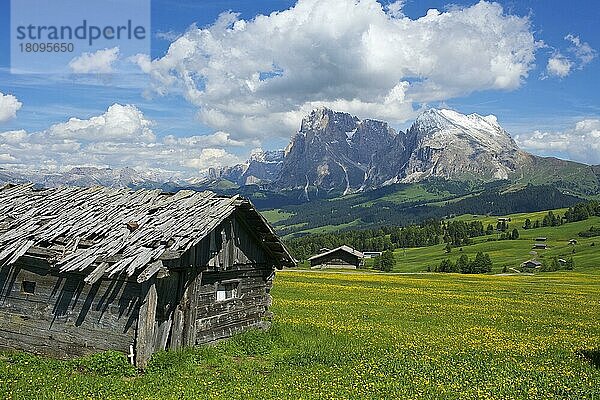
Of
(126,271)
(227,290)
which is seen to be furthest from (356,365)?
(126,271)

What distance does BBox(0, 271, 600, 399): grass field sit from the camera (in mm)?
15719

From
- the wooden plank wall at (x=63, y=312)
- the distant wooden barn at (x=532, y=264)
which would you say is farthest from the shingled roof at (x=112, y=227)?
the distant wooden barn at (x=532, y=264)

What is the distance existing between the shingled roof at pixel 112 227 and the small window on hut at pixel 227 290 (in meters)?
2.57

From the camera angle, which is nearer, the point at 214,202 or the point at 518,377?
the point at 518,377

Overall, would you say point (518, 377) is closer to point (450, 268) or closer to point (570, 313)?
point (570, 313)

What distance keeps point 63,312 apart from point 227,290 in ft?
21.1

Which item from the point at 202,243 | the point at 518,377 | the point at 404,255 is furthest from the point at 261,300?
the point at 404,255

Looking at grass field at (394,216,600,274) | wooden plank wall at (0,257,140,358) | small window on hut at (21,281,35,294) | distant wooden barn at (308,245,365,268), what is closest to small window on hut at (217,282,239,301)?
wooden plank wall at (0,257,140,358)

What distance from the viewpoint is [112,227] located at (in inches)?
810

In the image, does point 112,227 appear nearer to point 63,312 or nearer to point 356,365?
point 63,312

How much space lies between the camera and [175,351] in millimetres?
19469

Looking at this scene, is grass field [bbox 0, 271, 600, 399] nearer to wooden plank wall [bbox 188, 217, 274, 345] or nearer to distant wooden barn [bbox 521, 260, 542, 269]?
wooden plank wall [bbox 188, 217, 274, 345]

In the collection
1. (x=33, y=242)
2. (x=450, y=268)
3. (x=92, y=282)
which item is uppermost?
(x=33, y=242)

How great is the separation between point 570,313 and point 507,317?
630 centimetres
